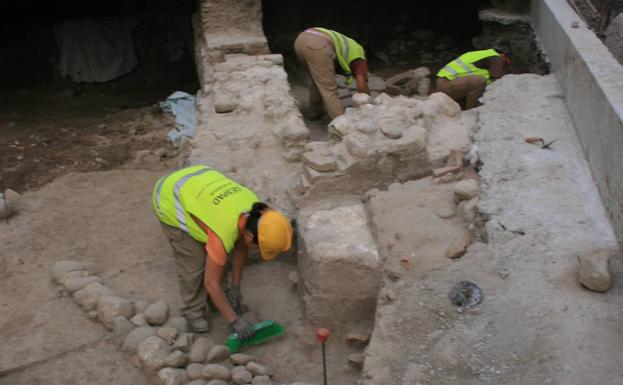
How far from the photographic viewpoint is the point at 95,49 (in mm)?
9539

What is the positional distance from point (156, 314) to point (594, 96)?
3090mm

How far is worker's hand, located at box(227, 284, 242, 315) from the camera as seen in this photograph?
390 centimetres

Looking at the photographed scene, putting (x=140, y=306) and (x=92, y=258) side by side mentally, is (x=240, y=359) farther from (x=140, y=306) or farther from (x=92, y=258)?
(x=92, y=258)

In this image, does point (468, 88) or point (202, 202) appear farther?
point (468, 88)

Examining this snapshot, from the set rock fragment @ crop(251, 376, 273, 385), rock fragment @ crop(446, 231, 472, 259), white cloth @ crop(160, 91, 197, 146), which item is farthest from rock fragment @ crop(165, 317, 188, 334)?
white cloth @ crop(160, 91, 197, 146)

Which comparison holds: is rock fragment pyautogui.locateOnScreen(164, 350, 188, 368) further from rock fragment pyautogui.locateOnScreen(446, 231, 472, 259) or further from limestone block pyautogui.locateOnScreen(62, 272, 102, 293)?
rock fragment pyautogui.locateOnScreen(446, 231, 472, 259)

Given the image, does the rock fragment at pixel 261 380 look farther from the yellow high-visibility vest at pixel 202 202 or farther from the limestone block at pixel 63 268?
the limestone block at pixel 63 268

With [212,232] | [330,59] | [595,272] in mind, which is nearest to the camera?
[595,272]

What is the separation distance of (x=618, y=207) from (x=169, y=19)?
8069 mm

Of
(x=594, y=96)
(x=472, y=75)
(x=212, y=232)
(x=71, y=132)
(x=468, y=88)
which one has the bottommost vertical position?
(x=71, y=132)

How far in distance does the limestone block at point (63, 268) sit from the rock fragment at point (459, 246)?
101 inches

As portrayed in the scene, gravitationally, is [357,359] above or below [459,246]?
below

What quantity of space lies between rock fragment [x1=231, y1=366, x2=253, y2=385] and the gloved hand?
30 centimetres

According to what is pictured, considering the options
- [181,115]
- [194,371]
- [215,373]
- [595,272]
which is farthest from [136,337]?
[181,115]
